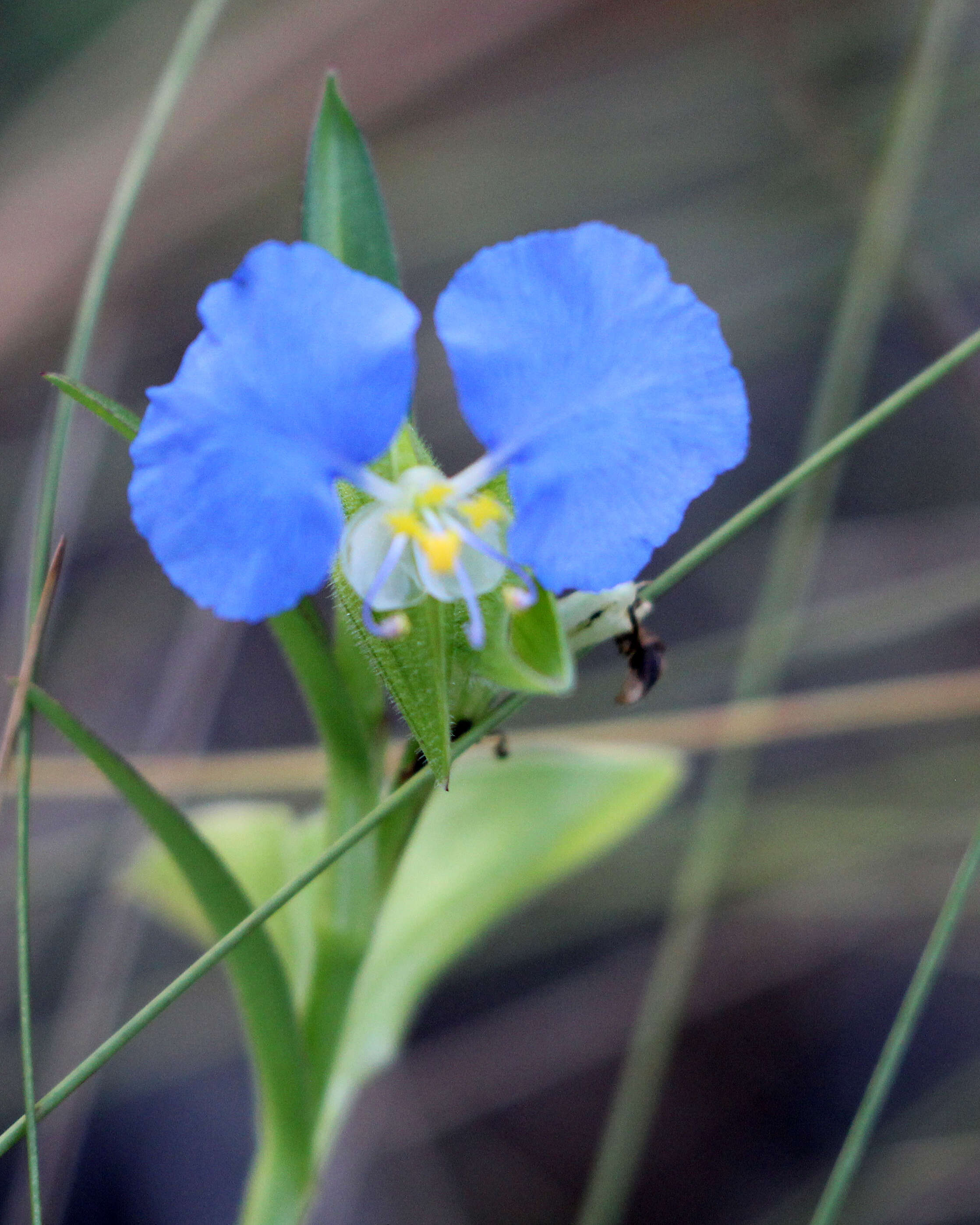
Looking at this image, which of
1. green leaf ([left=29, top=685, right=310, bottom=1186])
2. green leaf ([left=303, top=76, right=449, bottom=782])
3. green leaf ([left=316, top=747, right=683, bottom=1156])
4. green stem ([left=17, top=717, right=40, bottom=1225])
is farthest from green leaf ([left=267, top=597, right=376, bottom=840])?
green leaf ([left=316, top=747, right=683, bottom=1156])

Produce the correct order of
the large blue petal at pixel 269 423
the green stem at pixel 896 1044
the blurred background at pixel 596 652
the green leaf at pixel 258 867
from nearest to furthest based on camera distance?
the large blue petal at pixel 269 423, the green stem at pixel 896 1044, the green leaf at pixel 258 867, the blurred background at pixel 596 652

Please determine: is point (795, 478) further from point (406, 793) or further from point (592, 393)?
point (406, 793)

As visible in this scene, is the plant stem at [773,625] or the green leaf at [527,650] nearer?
the green leaf at [527,650]

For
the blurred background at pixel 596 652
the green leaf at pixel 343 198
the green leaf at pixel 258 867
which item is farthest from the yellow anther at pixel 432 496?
the blurred background at pixel 596 652

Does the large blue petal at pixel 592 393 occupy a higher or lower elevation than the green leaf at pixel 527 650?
higher

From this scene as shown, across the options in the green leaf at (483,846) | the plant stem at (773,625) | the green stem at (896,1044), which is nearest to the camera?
the green stem at (896,1044)

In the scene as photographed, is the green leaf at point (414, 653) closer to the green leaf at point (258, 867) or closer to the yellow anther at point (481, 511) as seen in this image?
the yellow anther at point (481, 511)
